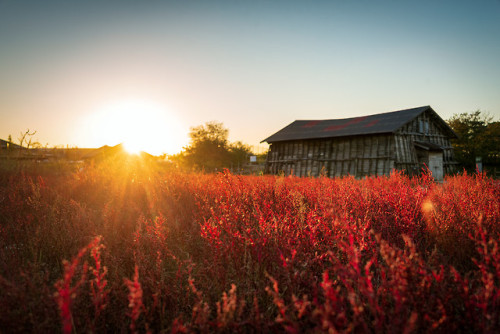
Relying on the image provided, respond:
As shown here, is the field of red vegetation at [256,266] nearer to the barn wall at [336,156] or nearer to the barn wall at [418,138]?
the barn wall at [336,156]

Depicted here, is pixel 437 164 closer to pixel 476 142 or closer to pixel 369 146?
pixel 369 146

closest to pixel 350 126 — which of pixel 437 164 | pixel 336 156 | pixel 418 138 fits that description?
pixel 336 156

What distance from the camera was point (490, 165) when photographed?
25719 mm

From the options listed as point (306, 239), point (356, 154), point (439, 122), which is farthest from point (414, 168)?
point (306, 239)

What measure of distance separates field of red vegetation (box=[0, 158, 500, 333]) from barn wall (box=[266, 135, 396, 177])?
1232 cm

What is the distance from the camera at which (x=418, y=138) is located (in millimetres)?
19250

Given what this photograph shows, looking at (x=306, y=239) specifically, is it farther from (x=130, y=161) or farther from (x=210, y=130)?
(x=210, y=130)

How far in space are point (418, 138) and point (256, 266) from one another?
69.2 ft

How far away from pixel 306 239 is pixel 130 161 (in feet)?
27.8

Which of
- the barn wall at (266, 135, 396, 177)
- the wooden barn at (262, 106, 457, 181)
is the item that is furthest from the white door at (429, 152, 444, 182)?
the barn wall at (266, 135, 396, 177)

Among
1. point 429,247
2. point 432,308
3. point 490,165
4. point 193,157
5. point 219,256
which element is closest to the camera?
point 432,308

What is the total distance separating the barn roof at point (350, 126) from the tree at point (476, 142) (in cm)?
565

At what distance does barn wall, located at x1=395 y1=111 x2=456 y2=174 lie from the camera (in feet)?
57.1

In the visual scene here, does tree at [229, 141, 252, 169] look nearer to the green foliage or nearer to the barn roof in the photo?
the green foliage
